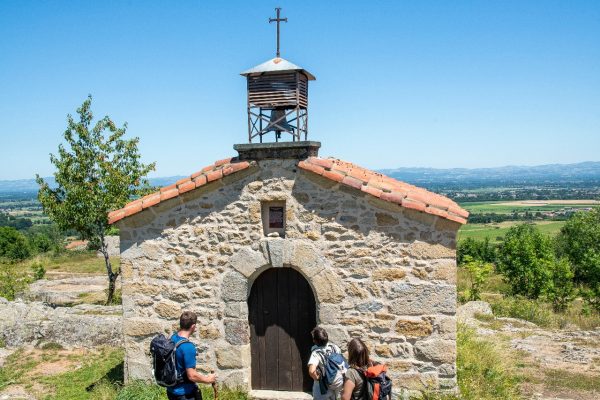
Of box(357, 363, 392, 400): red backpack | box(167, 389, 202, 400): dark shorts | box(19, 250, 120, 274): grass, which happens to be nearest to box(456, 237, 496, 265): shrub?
box(19, 250, 120, 274): grass

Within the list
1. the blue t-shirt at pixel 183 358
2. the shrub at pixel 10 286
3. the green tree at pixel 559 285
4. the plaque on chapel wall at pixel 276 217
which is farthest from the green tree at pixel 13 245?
the blue t-shirt at pixel 183 358

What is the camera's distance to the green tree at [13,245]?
33719 mm

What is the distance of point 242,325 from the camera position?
8.14 metres

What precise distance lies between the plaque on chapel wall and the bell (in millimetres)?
1128

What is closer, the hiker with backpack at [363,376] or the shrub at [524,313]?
the hiker with backpack at [363,376]

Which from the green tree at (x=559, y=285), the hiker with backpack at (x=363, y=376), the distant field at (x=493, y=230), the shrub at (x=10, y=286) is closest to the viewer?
the hiker with backpack at (x=363, y=376)

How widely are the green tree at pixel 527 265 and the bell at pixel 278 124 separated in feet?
64.7

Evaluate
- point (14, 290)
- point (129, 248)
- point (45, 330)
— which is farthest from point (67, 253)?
point (129, 248)

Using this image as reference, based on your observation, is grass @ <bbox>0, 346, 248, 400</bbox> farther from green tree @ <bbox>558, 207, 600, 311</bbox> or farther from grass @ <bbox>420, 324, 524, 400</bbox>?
green tree @ <bbox>558, 207, 600, 311</bbox>

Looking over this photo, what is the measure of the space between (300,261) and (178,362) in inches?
105

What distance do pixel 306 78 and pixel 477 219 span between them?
277 ft

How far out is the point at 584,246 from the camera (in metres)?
31.7

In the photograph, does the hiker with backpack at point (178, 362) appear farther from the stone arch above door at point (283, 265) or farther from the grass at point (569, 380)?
the grass at point (569, 380)

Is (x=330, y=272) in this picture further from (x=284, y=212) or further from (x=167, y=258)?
(x=167, y=258)
